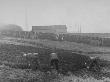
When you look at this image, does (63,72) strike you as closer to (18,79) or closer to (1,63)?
(18,79)

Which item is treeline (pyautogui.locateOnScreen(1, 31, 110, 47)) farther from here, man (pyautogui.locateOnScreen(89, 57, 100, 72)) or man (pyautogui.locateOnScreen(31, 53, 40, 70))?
man (pyautogui.locateOnScreen(31, 53, 40, 70))

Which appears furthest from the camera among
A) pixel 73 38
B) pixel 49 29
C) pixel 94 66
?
pixel 49 29

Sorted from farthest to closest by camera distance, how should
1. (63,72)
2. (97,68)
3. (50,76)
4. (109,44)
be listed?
1. (109,44)
2. (97,68)
3. (63,72)
4. (50,76)

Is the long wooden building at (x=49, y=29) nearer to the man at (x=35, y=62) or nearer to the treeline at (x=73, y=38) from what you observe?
the treeline at (x=73, y=38)

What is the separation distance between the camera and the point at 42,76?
11625mm

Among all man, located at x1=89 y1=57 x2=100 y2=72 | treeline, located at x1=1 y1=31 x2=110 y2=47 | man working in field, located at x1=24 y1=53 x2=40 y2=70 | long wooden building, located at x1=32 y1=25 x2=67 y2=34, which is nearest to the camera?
man, located at x1=89 y1=57 x2=100 y2=72

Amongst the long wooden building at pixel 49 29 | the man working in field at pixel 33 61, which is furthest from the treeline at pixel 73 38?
the man working in field at pixel 33 61

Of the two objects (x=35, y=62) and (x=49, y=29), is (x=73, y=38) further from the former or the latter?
(x=49, y=29)

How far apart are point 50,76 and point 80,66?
385 centimetres

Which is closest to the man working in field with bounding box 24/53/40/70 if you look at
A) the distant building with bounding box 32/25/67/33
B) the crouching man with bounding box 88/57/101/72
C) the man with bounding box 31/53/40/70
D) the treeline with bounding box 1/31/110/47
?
the man with bounding box 31/53/40/70

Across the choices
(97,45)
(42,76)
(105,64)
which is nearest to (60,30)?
(97,45)

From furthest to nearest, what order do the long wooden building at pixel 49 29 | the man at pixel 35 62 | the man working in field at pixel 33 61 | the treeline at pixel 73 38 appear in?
the long wooden building at pixel 49 29 → the treeline at pixel 73 38 → the man working in field at pixel 33 61 → the man at pixel 35 62

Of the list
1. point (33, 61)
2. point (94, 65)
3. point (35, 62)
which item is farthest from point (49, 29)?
point (94, 65)

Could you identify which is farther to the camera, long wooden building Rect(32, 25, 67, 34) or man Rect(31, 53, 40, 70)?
long wooden building Rect(32, 25, 67, 34)
